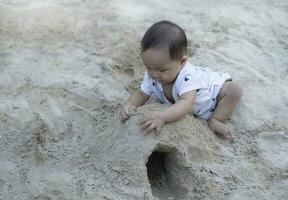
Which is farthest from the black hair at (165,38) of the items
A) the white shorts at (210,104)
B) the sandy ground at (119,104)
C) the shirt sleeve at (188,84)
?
the white shorts at (210,104)

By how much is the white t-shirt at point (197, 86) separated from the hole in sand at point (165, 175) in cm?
37

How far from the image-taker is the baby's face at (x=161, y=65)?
3.06 metres

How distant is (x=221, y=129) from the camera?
10.9 ft

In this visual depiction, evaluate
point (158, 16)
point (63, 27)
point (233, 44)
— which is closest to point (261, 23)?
point (233, 44)

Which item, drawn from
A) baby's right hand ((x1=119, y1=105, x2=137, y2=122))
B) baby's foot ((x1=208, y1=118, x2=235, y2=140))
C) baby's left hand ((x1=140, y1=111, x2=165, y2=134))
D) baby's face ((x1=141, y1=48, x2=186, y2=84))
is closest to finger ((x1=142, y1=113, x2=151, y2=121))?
baby's left hand ((x1=140, y1=111, x2=165, y2=134))

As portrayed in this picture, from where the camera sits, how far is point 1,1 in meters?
4.58

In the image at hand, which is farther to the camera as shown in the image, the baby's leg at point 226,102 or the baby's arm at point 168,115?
the baby's leg at point 226,102

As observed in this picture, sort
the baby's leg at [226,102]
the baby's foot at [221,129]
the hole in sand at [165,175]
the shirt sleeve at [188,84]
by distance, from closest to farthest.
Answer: the hole in sand at [165,175], the shirt sleeve at [188,84], the baby's foot at [221,129], the baby's leg at [226,102]

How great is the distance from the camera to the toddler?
10.0 ft

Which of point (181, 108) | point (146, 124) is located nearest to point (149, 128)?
point (146, 124)

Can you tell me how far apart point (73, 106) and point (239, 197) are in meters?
1.16

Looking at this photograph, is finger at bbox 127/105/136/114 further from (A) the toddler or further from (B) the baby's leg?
(B) the baby's leg

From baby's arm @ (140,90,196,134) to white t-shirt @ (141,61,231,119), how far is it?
93mm

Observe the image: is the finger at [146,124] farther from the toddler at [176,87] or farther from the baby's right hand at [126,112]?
the baby's right hand at [126,112]
